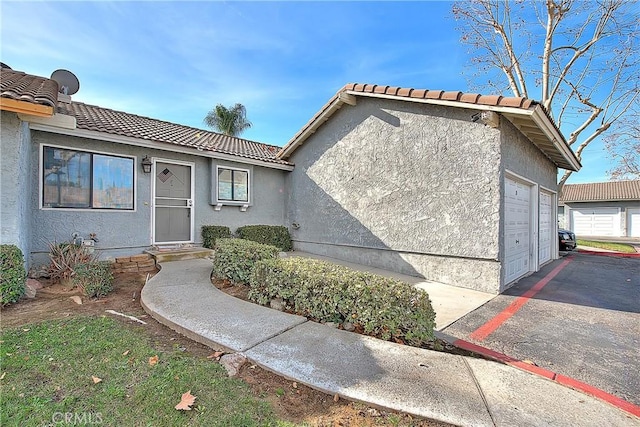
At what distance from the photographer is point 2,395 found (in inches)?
98.5

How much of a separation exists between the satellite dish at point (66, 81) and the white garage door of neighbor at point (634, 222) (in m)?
36.8

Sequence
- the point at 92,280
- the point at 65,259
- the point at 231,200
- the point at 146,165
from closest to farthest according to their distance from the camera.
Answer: the point at 92,280 < the point at 65,259 < the point at 146,165 < the point at 231,200

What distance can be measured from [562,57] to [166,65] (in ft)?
63.1

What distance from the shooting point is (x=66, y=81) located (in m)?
9.03

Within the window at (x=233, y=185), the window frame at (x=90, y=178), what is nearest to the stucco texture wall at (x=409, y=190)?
the window at (x=233, y=185)

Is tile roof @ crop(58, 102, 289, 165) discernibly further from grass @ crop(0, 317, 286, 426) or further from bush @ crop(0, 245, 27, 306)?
grass @ crop(0, 317, 286, 426)

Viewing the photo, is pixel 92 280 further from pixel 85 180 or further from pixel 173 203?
pixel 173 203

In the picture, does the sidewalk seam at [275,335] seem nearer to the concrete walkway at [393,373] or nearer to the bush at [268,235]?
the concrete walkway at [393,373]

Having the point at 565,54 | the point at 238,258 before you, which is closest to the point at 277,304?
the point at 238,258

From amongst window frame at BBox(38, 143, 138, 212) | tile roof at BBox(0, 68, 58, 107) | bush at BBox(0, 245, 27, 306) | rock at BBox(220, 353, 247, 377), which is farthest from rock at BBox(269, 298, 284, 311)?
window frame at BBox(38, 143, 138, 212)

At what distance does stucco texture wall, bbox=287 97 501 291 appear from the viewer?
696 centimetres

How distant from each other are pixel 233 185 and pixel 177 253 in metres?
3.29

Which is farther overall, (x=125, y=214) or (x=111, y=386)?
(x=125, y=214)

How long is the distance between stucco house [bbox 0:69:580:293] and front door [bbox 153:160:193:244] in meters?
0.03
